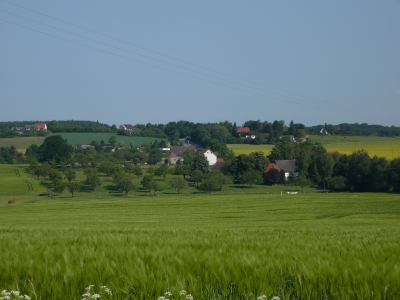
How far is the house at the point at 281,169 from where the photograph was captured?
82.4 meters

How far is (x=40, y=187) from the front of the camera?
72.0 meters

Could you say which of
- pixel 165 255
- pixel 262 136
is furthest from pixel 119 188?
pixel 262 136

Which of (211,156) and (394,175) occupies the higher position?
(394,175)

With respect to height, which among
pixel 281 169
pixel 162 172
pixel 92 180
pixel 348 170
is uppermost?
pixel 348 170

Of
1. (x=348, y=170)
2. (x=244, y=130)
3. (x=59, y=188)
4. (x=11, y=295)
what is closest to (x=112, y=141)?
(x=244, y=130)

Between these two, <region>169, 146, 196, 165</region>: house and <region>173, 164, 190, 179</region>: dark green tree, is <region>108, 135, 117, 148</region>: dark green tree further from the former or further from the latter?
<region>173, 164, 190, 179</region>: dark green tree

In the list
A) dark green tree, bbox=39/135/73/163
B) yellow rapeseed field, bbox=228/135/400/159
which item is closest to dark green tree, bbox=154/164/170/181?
dark green tree, bbox=39/135/73/163

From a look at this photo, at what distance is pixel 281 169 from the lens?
84375 mm

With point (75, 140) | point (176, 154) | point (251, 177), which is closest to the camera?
point (251, 177)

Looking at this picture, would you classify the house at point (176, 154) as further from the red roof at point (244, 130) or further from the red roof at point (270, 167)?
the red roof at point (244, 130)

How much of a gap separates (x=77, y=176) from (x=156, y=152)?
1263 inches

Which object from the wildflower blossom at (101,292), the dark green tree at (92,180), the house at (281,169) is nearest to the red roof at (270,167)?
the house at (281,169)

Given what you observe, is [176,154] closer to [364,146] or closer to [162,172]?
[162,172]

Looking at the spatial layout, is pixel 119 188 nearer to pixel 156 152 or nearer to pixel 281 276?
pixel 156 152
